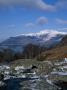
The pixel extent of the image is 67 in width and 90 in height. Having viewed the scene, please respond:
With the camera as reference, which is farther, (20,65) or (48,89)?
(20,65)

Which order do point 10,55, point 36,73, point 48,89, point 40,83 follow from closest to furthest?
1. point 48,89
2. point 40,83
3. point 36,73
4. point 10,55

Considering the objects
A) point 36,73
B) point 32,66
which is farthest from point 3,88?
point 32,66

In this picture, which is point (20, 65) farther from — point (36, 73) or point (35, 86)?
point (35, 86)

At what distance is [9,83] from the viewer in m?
30.6

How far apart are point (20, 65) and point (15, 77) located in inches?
340

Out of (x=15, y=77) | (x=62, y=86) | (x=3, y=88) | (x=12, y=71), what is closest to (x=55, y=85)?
(x=62, y=86)

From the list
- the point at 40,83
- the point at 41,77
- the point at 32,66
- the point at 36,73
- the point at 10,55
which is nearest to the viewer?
the point at 40,83

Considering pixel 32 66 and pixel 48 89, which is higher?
pixel 32 66

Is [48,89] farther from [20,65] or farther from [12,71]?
[20,65]

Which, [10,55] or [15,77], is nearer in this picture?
[15,77]

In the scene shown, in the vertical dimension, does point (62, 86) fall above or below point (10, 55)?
below

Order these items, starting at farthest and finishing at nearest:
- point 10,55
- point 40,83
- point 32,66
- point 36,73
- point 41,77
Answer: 1. point 10,55
2. point 32,66
3. point 36,73
4. point 41,77
5. point 40,83

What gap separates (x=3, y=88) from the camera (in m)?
27.8

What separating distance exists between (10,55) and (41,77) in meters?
31.3
